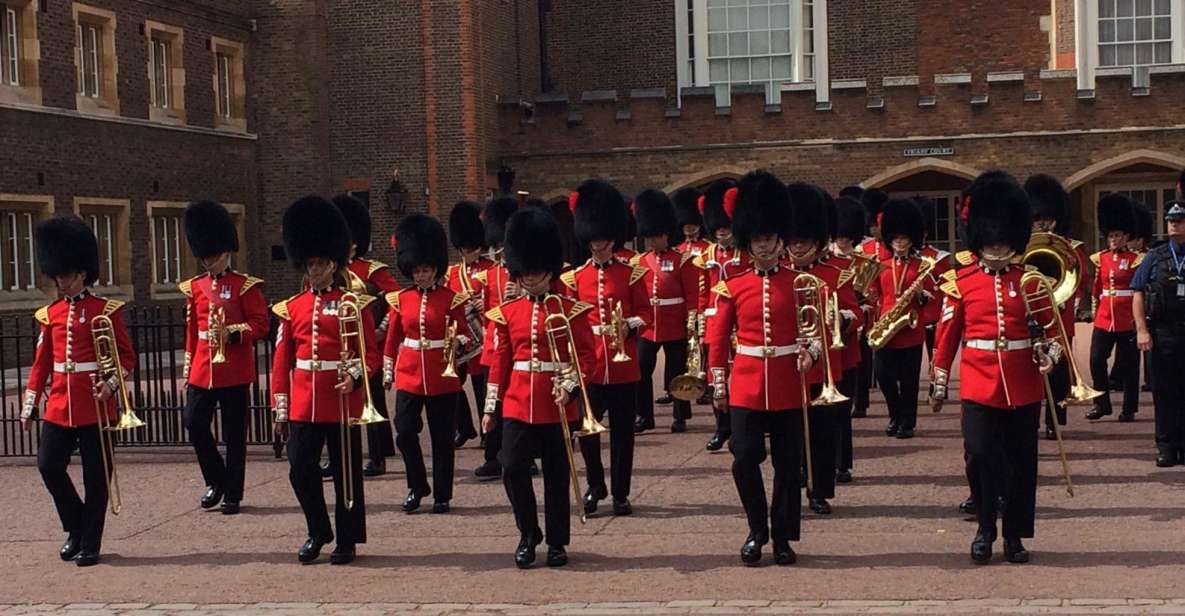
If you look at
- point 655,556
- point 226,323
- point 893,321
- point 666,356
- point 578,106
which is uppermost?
point 578,106

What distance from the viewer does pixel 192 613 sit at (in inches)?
299

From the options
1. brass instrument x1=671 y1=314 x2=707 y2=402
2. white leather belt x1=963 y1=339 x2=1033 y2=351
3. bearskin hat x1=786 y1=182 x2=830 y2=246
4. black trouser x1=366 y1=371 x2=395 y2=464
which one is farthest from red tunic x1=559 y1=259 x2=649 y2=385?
white leather belt x1=963 y1=339 x2=1033 y2=351

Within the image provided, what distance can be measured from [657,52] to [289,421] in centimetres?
2402

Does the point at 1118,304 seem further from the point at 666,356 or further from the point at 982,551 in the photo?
the point at 982,551

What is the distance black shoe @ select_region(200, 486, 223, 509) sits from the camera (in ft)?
34.8

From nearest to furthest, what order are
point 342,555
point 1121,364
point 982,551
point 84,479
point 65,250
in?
point 982,551 → point 342,555 → point 84,479 → point 65,250 → point 1121,364

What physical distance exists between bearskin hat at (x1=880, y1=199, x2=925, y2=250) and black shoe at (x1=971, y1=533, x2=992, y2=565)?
5.63 meters

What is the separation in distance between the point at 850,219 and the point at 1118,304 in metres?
2.22

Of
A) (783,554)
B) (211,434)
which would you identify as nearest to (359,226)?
(211,434)

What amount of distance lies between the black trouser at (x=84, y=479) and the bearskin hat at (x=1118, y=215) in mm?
8218

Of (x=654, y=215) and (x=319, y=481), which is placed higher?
(x=654, y=215)

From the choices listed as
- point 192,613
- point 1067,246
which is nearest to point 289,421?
point 192,613

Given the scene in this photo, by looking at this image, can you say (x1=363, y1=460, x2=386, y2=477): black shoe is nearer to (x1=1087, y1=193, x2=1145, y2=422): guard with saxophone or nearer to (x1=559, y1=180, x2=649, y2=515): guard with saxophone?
(x1=559, y1=180, x2=649, y2=515): guard with saxophone

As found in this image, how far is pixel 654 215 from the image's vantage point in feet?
43.6
